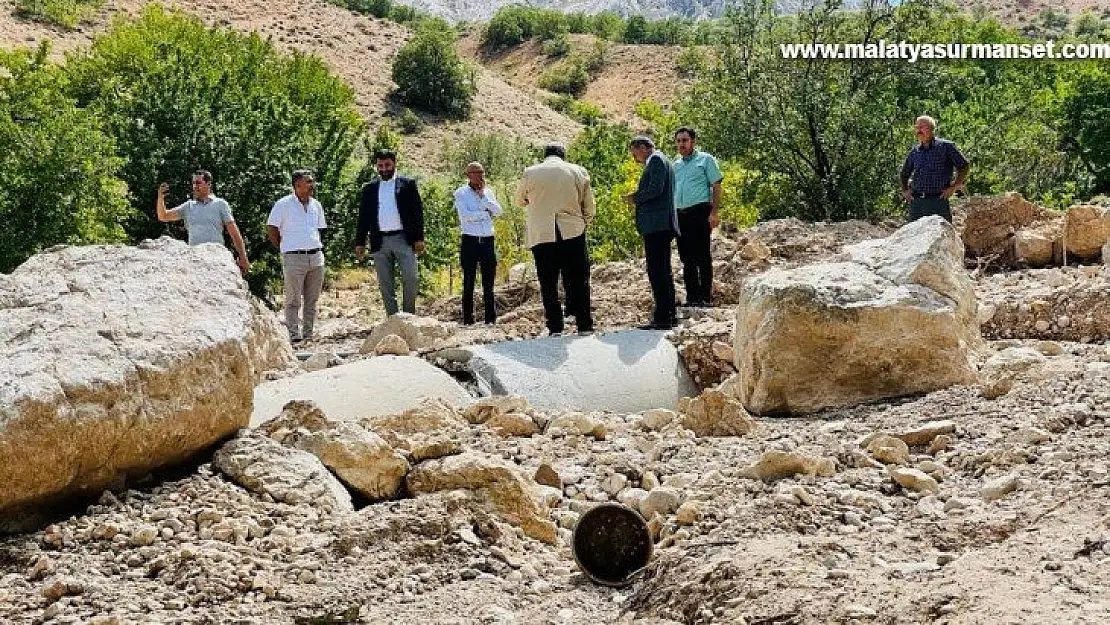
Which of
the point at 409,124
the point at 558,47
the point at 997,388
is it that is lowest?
the point at 997,388

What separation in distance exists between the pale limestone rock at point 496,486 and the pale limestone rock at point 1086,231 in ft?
25.4

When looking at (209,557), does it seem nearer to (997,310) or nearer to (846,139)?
(997,310)

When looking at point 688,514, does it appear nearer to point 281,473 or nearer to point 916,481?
point 916,481

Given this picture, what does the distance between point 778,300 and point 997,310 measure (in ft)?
9.22

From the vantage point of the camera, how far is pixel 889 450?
5.56m

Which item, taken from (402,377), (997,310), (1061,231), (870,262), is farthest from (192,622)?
(1061,231)

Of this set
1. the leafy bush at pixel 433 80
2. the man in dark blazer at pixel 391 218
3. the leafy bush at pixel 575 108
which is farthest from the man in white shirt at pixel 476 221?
the leafy bush at pixel 575 108

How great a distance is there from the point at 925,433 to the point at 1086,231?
21.1ft

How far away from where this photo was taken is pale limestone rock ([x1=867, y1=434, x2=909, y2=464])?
554 centimetres

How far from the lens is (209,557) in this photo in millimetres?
4629

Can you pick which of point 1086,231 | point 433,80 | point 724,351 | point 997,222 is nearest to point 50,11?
point 433,80

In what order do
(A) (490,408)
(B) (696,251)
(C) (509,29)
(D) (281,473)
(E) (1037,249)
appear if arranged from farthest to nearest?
(C) (509,29), (E) (1037,249), (B) (696,251), (A) (490,408), (D) (281,473)

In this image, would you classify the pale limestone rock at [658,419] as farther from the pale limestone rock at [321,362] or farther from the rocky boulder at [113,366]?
the pale limestone rock at [321,362]

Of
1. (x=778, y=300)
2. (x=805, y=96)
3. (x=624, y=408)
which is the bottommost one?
(x=624, y=408)
